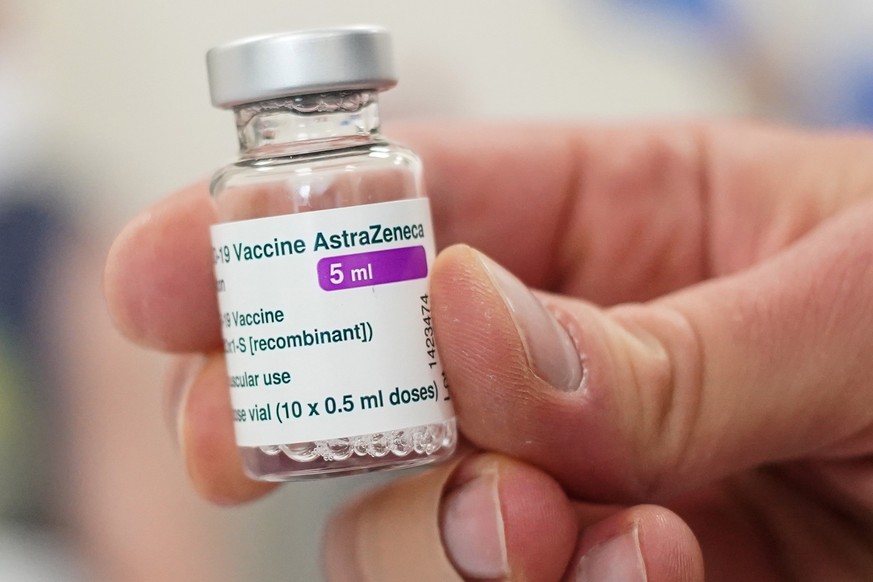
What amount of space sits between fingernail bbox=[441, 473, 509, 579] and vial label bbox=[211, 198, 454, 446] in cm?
10

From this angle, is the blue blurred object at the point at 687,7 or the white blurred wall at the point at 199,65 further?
the blue blurred object at the point at 687,7

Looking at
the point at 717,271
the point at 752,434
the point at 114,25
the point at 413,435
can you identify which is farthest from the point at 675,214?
the point at 114,25

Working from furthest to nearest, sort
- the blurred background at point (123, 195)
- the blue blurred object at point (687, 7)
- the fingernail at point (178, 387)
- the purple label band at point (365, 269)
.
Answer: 1. the blue blurred object at point (687, 7)
2. the blurred background at point (123, 195)
3. the fingernail at point (178, 387)
4. the purple label band at point (365, 269)

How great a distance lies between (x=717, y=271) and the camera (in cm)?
100

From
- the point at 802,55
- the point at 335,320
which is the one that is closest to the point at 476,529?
the point at 335,320

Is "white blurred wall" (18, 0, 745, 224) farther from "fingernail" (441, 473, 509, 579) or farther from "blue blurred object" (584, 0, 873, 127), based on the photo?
"fingernail" (441, 473, 509, 579)

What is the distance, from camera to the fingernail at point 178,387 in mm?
841

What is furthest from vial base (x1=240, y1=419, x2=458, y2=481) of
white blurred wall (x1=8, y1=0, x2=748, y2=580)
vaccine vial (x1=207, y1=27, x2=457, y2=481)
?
white blurred wall (x1=8, y1=0, x2=748, y2=580)

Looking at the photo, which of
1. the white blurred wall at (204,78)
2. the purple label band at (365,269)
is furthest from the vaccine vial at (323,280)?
the white blurred wall at (204,78)

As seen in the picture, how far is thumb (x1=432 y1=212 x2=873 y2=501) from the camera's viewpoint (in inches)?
23.4

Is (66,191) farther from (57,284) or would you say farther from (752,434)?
(752,434)

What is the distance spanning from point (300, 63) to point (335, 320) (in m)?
0.16

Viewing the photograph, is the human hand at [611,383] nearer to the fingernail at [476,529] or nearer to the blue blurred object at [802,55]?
the fingernail at [476,529]

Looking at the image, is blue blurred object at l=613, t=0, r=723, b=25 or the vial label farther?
blue blurred object at l=613, t=0, r=723, b=25
